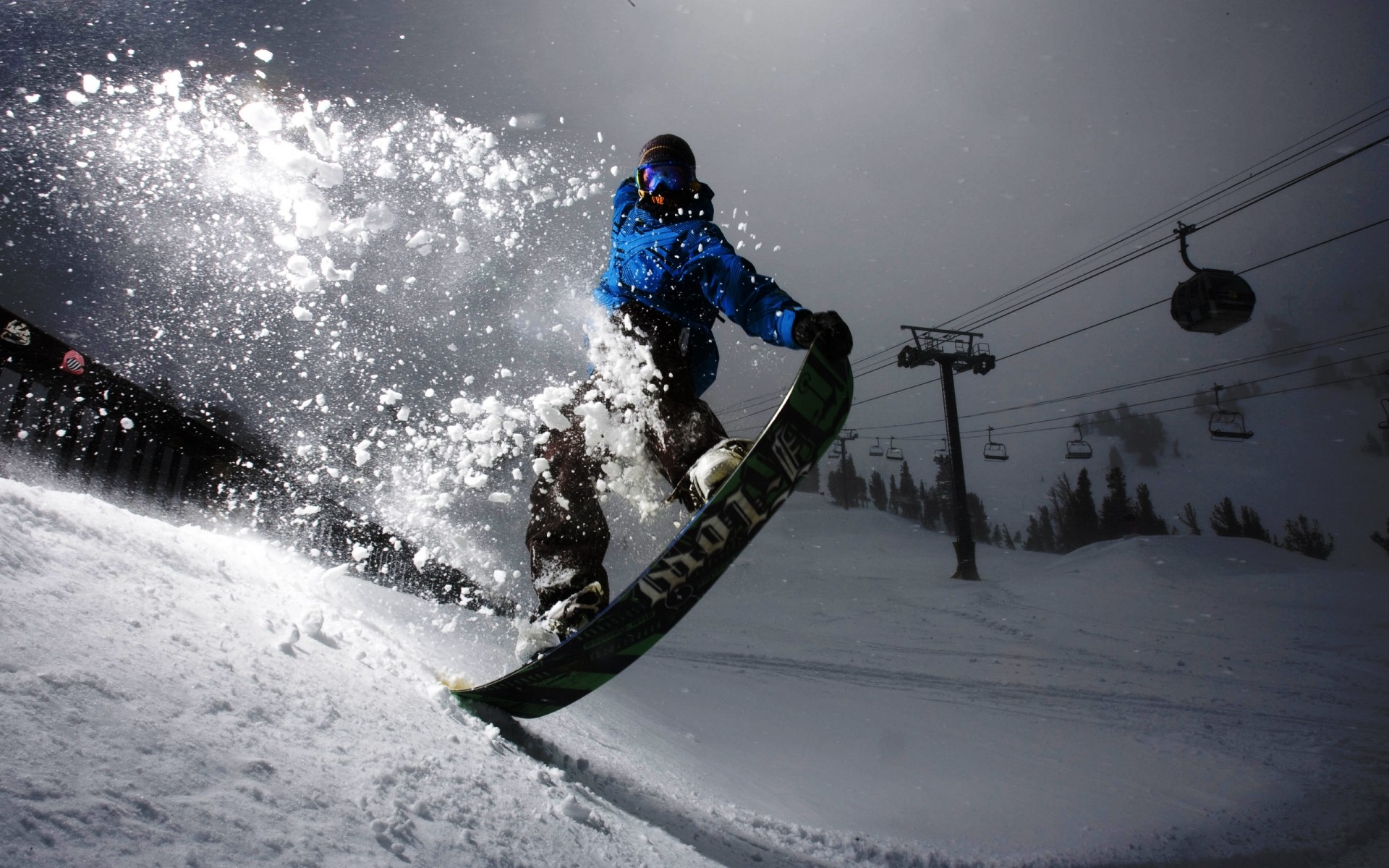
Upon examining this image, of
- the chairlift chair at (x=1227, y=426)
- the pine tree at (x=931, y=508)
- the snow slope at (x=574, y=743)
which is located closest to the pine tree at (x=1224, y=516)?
the pine tree at (x=931, y=508)

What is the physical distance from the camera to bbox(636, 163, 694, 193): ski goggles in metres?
2.34

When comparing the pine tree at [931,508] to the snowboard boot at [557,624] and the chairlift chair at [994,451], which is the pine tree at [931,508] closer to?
the chairlift chair at [994,451]

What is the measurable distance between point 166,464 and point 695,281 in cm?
504

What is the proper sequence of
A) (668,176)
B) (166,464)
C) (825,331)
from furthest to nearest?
(166,464), (668,176), (825,331)

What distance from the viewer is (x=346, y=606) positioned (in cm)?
233

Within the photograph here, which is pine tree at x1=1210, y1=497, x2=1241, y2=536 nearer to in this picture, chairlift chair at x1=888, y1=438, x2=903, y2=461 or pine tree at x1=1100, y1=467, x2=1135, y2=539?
pine tree at x1=1100, y1=467, x2=1135, y2=539

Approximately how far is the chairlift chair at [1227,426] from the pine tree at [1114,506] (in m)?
28.3

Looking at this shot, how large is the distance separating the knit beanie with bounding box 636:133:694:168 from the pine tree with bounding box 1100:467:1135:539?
5035cm

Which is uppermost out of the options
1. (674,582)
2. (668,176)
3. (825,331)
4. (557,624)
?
(668,176)

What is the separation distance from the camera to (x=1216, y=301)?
13.3 meters

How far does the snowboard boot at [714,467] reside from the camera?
71.9 inches

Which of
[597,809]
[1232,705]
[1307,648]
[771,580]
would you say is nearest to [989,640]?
[1232,705]

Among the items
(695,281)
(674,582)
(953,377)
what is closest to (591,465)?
(674,582)

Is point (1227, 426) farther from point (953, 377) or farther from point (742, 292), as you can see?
point (742, 292)
